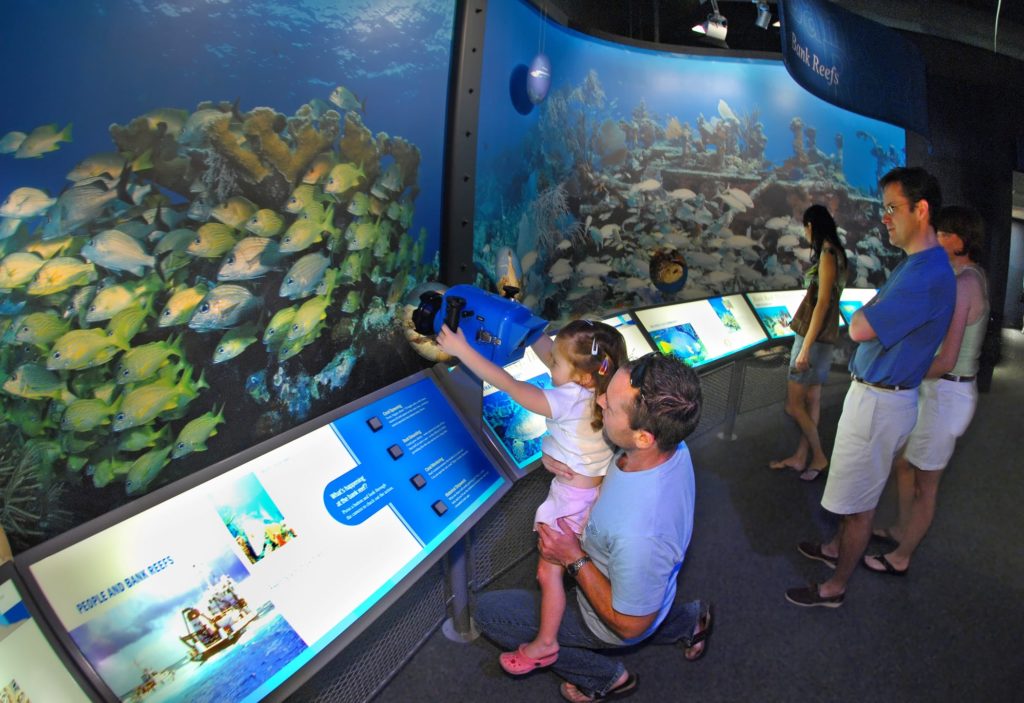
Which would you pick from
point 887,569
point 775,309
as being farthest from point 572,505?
point 775,309

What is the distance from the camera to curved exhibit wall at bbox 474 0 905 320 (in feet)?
11.3

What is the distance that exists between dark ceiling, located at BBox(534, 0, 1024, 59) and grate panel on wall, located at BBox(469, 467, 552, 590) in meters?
2.56

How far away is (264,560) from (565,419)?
1.12 m

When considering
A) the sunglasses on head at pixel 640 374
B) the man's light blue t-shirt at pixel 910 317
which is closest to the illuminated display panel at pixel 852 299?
the man's light blue t-shirt at pixel 910 317

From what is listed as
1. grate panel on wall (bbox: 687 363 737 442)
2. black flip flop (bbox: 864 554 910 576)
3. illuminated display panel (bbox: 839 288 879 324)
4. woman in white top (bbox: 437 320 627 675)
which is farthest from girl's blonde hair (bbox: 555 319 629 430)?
illuminated display panel (bbox: 839 288 879 324)

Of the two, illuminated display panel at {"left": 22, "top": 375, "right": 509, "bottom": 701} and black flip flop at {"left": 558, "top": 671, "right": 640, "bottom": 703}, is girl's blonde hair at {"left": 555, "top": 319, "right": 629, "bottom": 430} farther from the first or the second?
black flip flop at {"left": 558, "top": 671, "right": 640, "bottom": 703}

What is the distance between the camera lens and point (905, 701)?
234cm

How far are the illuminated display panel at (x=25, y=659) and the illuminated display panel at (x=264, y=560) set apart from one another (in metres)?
0.05

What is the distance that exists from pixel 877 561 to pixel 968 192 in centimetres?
469

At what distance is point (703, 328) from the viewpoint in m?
4.77

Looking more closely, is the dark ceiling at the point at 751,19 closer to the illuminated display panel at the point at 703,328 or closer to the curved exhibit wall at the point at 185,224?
the curved exhibit wall at the point at 185,224

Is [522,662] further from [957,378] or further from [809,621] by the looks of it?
[957,378]

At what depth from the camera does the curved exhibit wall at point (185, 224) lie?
4.73 ft

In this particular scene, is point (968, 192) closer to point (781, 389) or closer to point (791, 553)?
point (781, 389)
